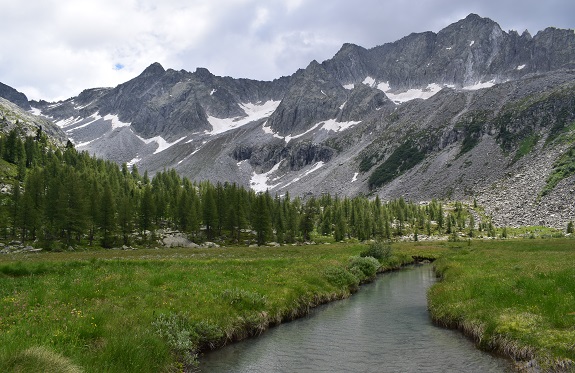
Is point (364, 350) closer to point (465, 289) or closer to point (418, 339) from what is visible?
point (418, 339)

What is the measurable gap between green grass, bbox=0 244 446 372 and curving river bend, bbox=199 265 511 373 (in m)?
1.39

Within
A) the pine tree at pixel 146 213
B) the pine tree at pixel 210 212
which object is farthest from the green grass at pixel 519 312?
the pine tree at pixel 146 213

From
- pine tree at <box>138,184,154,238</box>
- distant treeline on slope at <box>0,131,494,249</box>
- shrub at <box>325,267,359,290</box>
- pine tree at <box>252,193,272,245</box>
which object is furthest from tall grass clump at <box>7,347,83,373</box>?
pine tree at <box>252,193,272,245</box>

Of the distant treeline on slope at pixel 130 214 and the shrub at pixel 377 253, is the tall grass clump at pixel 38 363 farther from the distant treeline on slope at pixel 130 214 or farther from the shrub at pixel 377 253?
the distant treeline on slope at pixel 130 214

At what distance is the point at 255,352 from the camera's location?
66.0 feet

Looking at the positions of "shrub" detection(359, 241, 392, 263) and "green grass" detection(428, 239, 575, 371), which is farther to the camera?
"shrub" detection(359, 241, 392, 263)

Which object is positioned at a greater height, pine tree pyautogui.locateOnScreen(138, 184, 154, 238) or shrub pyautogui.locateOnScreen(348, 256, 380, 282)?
pine tree pyautogui.locateOnScreen(138, 184, 154, 238)

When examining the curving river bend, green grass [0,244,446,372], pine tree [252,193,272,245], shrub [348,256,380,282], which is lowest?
the curving river bend

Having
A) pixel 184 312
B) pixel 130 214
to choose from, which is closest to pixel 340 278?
pixel 184 312

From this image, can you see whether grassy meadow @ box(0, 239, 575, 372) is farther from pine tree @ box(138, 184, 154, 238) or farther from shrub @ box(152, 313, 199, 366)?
pine tree @ box(138, 184, 154, 238)

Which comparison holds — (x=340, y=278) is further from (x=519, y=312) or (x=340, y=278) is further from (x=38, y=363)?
(x=38, y=363)

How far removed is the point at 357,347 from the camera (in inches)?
819

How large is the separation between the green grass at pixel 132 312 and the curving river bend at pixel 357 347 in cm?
139

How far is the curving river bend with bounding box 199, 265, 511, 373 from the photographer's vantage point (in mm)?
17844
